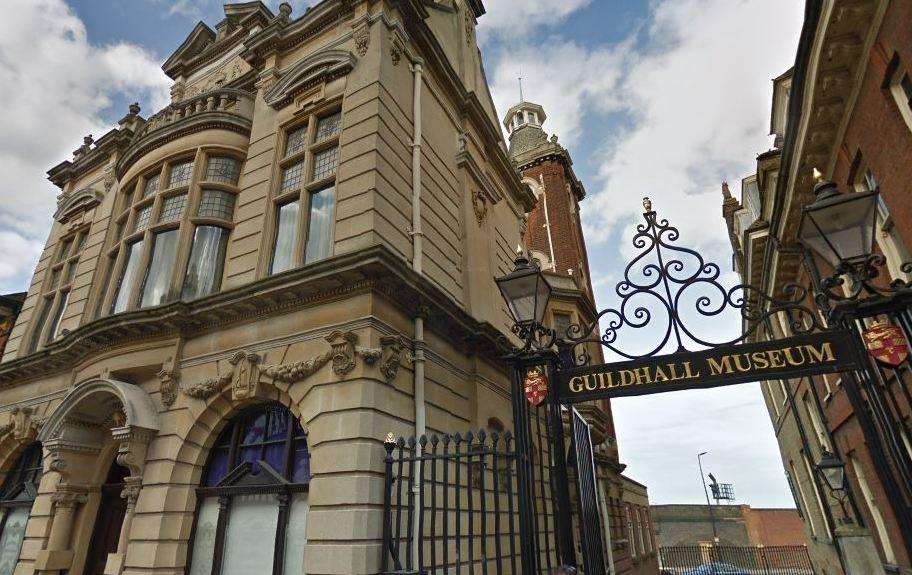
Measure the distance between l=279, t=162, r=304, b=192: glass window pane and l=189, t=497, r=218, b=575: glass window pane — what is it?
6.78 metres

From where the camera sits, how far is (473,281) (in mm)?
13375

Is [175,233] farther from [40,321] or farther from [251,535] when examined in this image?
[40,321]

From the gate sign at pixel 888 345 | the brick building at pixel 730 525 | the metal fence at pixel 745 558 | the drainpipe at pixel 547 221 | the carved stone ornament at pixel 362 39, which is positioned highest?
the drainpipe at pixel 547 221

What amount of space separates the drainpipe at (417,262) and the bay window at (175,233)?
468cm

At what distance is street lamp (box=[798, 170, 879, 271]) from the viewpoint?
4605 mm

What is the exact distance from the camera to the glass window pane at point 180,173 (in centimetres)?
1276

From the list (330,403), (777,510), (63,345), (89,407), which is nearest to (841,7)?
(330,403)

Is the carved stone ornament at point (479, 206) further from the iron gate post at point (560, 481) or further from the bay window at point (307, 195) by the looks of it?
the iron gate post at point (560, 481)

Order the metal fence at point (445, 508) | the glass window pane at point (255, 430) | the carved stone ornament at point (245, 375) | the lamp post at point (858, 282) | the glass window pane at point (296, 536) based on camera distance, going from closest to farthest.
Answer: the lamp post at point (858, 282)
the metal fence at point (445, 508)
the glass window pane at point (296, 536)
the carved stone ornament at point (245, 375)
the glass window pane at point (255, 430)

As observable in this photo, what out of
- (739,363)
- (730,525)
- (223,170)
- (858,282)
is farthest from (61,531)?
(730,525)

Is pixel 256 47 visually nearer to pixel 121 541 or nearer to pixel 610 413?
pixel 121 541

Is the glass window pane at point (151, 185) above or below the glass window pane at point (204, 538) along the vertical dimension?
above

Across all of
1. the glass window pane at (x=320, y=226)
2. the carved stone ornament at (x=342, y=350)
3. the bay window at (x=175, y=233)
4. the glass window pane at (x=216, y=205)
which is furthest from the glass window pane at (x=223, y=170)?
the carved stone ornament at (x=342, y=350)

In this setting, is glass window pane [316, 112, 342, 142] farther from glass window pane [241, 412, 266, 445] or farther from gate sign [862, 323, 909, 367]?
gate sign [862, 323, 909, 367]
